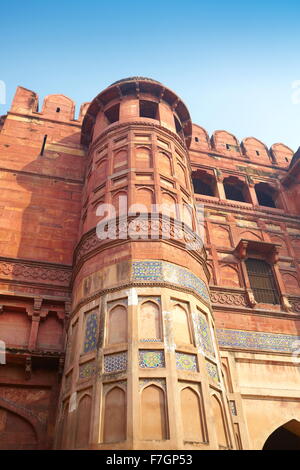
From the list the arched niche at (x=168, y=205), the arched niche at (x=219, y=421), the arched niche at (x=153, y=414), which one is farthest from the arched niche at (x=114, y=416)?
the arched niche at (x=168, y=205)

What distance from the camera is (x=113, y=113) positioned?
1284 cm

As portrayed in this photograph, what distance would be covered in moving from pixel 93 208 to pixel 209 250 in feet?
12.7

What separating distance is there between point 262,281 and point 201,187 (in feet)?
16.4

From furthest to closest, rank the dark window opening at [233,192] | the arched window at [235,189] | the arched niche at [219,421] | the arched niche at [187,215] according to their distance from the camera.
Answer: the dark window opening at [233,192] → the arched window at [235,189] → the arched niche at [187,215] → the arched niche at [219,421]

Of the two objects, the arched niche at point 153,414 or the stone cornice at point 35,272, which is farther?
the stone cornice at point 35,272

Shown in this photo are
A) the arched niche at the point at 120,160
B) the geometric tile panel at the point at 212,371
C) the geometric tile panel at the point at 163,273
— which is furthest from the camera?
the arched niche at the point at 120,160

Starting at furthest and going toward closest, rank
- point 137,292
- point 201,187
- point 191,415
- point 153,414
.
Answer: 1. point 201,187
2. point 137,292
3. point 191,415
4. point 153,414

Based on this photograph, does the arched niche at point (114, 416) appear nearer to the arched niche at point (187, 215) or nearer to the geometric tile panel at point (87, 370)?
the geometric tile panel at point (87, 370)

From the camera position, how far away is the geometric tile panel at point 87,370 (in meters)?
6.40

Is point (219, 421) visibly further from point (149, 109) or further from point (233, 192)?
point (233, 192)

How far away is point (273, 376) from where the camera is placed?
9.15 m

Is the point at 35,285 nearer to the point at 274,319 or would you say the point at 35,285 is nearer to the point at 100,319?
the point at 100,319

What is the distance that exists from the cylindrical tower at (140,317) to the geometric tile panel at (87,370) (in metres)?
0.02

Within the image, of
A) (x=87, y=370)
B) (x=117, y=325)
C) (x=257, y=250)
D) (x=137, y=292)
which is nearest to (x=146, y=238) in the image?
(x=137, y=292)
